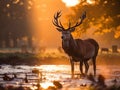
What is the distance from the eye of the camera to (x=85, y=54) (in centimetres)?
2209

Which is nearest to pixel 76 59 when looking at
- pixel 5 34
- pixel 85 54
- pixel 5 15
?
pixel 85 54

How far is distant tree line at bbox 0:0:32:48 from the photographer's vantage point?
8944 centimetres

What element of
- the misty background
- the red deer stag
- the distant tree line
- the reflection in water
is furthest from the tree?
the distant tree line

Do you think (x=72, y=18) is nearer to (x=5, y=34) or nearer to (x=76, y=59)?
(x=76, y=59)

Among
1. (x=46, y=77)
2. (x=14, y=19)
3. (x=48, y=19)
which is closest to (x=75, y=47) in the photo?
A: (x=46, y=77)

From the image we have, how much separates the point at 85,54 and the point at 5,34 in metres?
76.4

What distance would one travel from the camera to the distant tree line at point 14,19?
89.4 m

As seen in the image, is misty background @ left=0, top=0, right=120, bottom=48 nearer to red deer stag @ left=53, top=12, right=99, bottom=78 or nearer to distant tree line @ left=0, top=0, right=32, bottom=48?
distant tree line @ left=0, top=0, right=32, bottom=48

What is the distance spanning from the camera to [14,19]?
308 ft

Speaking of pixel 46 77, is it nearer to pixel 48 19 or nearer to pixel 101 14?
pixel 101 14

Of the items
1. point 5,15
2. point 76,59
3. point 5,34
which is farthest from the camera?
point 5,34

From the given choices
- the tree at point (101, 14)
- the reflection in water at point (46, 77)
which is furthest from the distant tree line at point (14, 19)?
the reflection in water at point (46, 77)

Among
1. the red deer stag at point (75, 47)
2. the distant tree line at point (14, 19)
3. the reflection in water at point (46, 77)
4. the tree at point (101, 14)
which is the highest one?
the distant tree line at point (14, 19)

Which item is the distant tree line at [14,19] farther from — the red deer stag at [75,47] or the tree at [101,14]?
the red deer stag at [75,47]
